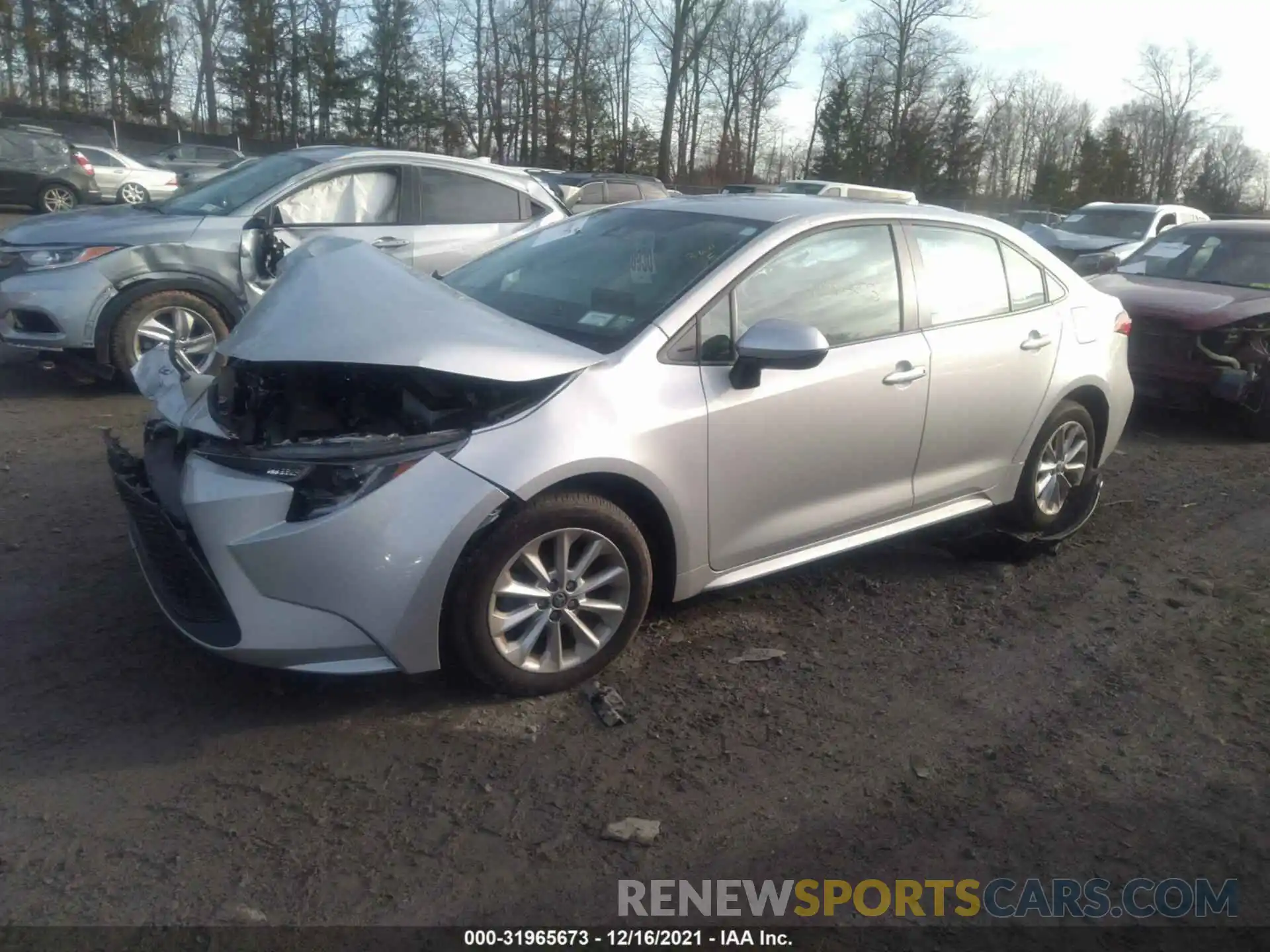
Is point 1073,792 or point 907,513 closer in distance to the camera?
point 1073,792

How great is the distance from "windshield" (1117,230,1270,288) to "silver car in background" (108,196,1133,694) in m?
4.90

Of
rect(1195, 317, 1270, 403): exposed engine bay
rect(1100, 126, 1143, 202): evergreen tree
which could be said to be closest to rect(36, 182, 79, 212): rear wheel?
rect(1195, 317, 1270, 403): exposed engine bay

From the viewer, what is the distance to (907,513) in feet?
15.4

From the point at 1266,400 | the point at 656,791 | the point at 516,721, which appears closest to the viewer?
the point at 656,791

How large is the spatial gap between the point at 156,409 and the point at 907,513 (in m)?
3.17

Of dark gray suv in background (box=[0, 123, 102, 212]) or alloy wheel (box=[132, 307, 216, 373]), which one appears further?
dark gray suv in background (box=[0, 123, 102, 212])

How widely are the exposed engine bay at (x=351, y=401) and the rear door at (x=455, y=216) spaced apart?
14.2 ft

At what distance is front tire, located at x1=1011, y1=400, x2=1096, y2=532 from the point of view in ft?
17.2

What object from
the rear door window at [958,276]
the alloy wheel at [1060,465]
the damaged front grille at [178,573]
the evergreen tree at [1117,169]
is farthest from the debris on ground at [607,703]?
the evergreen tree at [1117,169]

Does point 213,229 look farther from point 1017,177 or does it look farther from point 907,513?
point 1017,177

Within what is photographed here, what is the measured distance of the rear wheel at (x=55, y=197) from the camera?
21625 mm

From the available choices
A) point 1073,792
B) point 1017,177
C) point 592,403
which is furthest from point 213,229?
point 1017,177

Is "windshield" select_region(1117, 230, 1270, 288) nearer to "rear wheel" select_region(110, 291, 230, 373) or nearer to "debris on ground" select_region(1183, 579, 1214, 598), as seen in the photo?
"debris on ground" select_region(1183, 579, 1214, 598)

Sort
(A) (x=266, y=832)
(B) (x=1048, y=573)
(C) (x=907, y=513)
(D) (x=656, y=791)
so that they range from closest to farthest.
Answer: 1. (A) (x=266, y=832)
2. (D) (x=656, y=791)
3. (C) (x=907, y=513)
4. (B) (x=1048, y=573)
